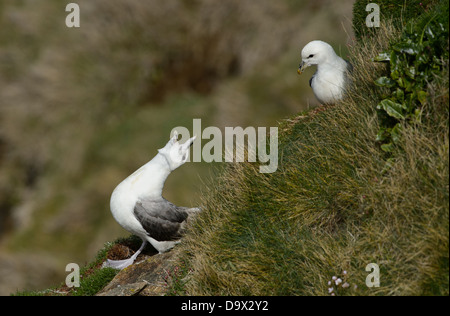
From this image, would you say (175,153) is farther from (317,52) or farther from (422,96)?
(422,96)

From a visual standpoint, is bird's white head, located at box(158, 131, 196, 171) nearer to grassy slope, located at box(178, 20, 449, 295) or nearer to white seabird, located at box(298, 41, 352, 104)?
grassy slope, located at box(178, 20, 449, 295)

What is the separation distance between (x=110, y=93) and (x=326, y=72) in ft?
40.9

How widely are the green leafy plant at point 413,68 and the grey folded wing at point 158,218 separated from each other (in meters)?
2.56

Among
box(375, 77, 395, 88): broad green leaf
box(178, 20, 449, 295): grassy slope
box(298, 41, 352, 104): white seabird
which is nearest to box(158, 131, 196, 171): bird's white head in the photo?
box(178, 20, 449, 295): grassy slope

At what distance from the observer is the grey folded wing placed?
21.5ft

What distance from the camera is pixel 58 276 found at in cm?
1406

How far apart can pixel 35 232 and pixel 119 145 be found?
3225 mm

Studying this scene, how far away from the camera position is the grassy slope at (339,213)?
481cm

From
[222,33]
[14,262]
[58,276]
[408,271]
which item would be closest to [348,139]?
[408,271]

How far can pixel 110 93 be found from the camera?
18438 mm

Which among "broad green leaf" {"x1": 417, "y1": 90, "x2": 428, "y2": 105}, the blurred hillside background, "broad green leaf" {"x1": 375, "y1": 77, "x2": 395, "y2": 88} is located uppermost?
the blurred hillside background

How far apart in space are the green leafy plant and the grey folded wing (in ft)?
8.40

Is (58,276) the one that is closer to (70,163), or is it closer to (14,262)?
(14,262)

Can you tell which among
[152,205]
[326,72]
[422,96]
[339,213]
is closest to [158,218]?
[152,205]
